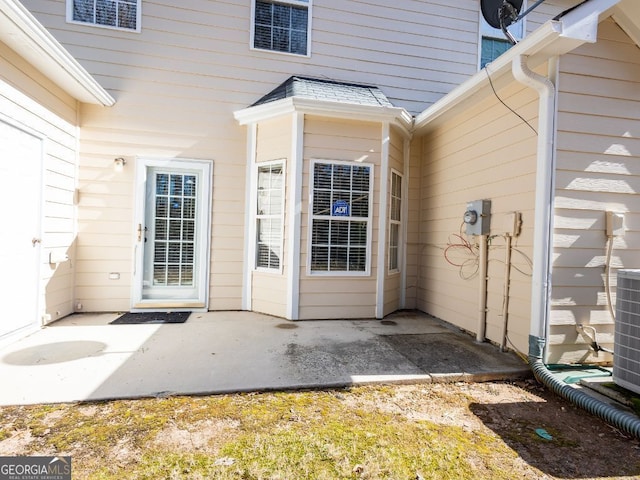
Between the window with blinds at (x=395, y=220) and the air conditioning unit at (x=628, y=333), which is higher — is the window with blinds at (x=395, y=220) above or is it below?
above

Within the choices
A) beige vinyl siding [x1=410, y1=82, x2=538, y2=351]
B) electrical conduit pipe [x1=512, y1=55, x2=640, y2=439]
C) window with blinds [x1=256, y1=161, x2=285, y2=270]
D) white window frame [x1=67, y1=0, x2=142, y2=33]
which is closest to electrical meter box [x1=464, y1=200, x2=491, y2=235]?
beige vinyl siding [x1=410, y1=82, x2=538, y2=351]

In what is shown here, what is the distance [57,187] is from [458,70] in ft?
20.1

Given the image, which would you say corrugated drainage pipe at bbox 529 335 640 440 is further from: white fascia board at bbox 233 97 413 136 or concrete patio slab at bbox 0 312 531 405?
white fascia board at bbox 233 97 413 136

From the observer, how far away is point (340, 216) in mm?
4625

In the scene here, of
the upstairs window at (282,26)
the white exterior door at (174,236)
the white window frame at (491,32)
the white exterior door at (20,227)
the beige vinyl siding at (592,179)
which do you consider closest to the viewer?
the beige vinyl siding at (592,179)

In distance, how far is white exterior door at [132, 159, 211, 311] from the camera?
4797 millimetres

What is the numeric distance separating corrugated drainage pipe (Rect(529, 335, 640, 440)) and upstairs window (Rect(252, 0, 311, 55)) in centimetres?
497

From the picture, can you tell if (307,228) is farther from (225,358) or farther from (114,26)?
(114,26)

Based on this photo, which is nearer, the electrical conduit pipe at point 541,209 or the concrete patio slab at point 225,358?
the concrete patio slab at point 225,358

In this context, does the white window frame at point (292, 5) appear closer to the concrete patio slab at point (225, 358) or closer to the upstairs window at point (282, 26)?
the upstairs window at point (282, 26)

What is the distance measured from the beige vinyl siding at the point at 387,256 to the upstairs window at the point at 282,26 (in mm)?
1987

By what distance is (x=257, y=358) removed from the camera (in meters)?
3.13

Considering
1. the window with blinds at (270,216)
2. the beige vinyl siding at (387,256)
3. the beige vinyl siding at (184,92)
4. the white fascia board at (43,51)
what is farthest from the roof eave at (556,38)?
the white fascia board at (43,51)

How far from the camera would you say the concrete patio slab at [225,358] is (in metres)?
2.55
